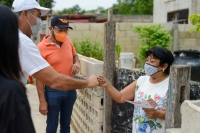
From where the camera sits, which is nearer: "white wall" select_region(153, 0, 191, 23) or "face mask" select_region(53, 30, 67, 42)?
"face mask" select_region(53, 30, 67, 42)

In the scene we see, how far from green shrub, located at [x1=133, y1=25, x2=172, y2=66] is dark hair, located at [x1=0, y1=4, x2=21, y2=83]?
888 centimetres

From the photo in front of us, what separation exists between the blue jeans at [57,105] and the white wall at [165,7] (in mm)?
12699

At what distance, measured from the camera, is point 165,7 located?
19047 millimetres

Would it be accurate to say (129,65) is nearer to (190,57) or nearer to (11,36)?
(190,57)

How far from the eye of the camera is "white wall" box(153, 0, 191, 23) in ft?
54.3

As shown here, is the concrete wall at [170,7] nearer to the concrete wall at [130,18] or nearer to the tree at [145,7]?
the concrete wall at [130,18]

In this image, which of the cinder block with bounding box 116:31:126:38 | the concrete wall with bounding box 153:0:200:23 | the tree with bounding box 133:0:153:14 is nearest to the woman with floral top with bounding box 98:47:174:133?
the cinder block with bounding box 116:31:126:38

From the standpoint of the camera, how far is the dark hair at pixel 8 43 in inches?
56.9

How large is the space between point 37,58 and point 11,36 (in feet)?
4.12

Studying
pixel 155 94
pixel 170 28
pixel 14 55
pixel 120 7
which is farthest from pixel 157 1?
pixel 120 7

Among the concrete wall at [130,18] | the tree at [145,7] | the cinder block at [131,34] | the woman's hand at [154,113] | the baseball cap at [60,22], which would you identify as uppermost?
the tree at [145,7]

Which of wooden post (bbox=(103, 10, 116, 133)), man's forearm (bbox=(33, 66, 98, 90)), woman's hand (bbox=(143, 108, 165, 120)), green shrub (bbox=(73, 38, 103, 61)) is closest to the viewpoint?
man's forearm (bbox=(33, 66, 98, 90))

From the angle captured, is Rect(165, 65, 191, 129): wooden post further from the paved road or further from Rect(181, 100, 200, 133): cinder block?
the paved road

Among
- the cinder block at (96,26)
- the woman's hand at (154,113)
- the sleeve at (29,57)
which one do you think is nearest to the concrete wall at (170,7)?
the cinder block at (96,26)
